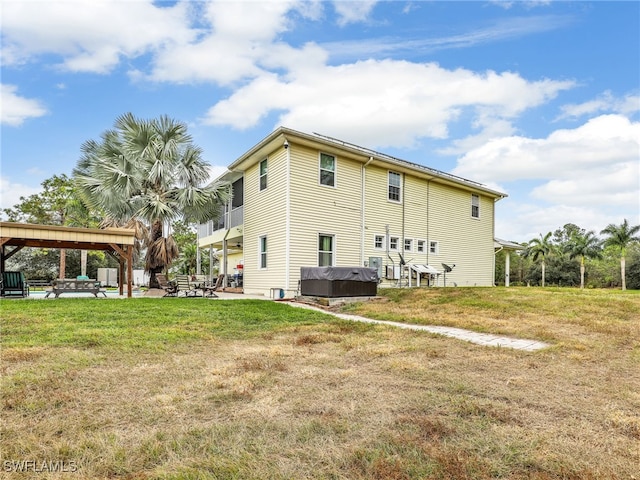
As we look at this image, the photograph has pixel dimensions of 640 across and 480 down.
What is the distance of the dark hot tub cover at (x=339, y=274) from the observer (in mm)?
11117

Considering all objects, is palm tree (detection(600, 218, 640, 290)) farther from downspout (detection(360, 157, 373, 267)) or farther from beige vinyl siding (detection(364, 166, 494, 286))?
downspout (detection(360, 157, 373, 267))

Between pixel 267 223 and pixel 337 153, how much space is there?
3.67m

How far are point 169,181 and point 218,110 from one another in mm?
5302

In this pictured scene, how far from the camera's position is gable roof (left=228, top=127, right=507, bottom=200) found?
1276cm

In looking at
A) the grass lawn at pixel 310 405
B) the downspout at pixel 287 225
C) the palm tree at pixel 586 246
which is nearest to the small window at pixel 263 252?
the downspout at pixel 287 225

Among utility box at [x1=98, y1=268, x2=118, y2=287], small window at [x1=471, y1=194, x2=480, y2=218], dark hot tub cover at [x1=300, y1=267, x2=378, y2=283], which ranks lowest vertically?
utility box at [x1=98, y1=268, x2=118, y2=287]

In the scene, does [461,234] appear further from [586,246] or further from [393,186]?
[586,246]

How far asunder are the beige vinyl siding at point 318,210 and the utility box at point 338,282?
49.6 inches

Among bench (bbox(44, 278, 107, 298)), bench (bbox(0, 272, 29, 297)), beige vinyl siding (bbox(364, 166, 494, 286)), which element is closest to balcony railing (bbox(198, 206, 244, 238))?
beige vinyl siding (bbox(364, 166, 494, 286))

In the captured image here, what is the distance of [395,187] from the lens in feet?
52.3

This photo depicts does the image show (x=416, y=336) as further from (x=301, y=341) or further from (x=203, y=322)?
(x=203, y=322)

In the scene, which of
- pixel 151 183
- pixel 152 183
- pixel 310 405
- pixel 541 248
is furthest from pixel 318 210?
pixel 541 248

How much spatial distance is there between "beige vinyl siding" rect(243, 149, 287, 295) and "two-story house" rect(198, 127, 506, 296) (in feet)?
0.12

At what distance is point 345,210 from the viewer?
14.4 meters
